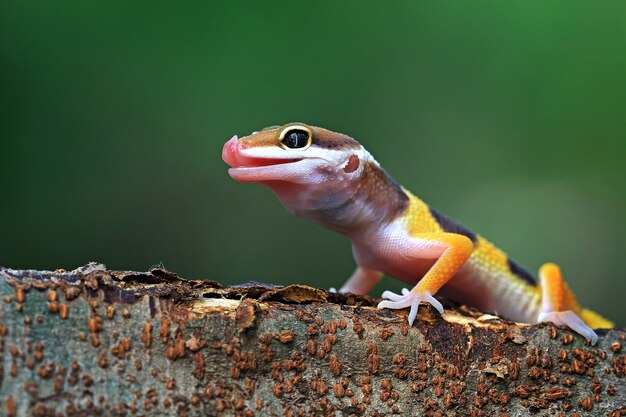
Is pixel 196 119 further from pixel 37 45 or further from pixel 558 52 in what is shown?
pixel 558 52

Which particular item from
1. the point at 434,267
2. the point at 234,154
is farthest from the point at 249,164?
the point at 434,267

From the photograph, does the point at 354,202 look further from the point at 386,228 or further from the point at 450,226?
the point at 450,226

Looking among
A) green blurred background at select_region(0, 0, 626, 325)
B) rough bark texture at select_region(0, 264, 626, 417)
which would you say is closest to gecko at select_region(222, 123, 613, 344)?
rough bark texture at select_region(0, 264, 626, 417)

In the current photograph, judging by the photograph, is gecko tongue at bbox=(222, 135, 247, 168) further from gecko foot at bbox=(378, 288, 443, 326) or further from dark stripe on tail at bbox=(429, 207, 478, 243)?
dark stripe on tail at bbox=(429, 207, 478, 243)

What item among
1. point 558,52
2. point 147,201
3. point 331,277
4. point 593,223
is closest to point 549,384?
point 331,277

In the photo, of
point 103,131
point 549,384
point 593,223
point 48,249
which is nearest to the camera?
point 549,384

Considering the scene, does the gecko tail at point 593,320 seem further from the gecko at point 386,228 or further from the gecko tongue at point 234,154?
the gecko tongue at point 234,154

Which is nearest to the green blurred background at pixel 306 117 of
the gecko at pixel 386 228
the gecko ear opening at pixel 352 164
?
the gecko at pixel 386 228
